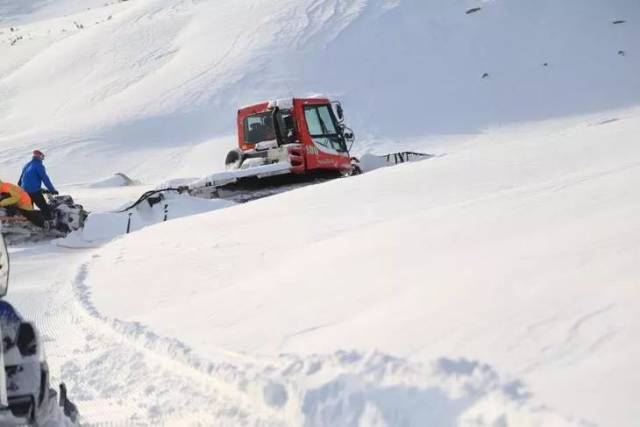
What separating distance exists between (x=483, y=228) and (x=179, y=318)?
2.33 m

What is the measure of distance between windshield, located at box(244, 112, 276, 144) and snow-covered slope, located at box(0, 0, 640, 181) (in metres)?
7.83

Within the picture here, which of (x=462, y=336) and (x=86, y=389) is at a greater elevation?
(x=462, y=336)

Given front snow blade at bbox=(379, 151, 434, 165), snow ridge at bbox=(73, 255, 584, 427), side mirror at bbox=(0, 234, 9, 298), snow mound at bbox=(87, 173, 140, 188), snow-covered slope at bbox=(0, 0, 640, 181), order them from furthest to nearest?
snow-covered slope at bbox=(0, 0, 640, 181) < snow mound at bbox=(87, 173, 140, 188) < front snow blade at bbox=(379, 151, 434, 165) < snow ridge at bbox=(73, 255, 584, 427) < side mirror at bbox=(0, 234, 9, 298)

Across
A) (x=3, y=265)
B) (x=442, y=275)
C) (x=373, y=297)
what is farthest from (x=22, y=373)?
(x=442, y=275)

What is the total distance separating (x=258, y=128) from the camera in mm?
14570

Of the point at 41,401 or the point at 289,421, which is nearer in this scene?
the point at 41,401

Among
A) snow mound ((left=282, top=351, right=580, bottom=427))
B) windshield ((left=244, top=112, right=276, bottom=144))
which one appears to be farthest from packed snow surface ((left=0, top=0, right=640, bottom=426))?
windshield ((left=244, top=112, right=276, bottom=144))

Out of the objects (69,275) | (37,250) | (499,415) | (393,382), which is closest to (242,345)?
(393,382)

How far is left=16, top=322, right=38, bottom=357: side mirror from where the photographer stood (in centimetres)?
282

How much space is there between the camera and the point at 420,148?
902 inches

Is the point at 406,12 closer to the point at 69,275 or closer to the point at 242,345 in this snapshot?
the point at 69,275

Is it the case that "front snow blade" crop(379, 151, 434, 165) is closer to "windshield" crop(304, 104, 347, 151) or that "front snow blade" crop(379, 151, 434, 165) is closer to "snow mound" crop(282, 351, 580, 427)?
"windshield" crop(304, 104, 347, 151)

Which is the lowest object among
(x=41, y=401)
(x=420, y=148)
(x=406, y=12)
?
(x=420, y=148)

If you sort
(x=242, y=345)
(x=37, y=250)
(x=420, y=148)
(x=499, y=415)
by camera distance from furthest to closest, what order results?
(x=420, y=148) < (x=37, y=250) < (x=242, y=345) < (x=499, y=415)
